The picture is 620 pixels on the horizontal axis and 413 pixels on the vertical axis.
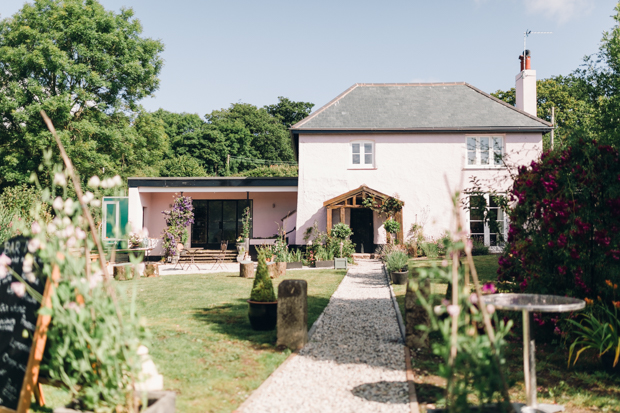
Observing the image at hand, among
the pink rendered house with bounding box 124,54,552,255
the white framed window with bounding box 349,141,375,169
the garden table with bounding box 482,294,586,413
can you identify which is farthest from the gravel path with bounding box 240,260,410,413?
the white framed window with bounding box 349,141,375,169

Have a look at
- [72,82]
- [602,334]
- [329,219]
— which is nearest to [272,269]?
[329,219]

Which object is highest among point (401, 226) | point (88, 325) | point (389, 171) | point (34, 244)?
point (389, 171)

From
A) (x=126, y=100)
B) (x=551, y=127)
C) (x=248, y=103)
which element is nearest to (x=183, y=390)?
(x=551, y=127)

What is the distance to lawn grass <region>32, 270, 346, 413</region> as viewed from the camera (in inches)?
160

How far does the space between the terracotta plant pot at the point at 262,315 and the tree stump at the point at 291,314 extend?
764 millimetres

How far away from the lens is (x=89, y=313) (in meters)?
2.61

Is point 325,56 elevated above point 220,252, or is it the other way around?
point 325,56

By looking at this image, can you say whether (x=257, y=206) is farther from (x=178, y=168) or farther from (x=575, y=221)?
(x=178, y=168)

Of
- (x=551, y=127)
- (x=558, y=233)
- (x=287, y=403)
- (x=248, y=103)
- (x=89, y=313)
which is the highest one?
(x=248, y=103)

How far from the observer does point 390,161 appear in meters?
18.2

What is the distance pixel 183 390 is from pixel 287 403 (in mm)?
994

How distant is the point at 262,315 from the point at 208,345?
3.17 ft

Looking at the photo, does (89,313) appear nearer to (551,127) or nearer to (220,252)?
(220,252)

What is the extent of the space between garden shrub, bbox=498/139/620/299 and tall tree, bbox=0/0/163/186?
72.9 ft
